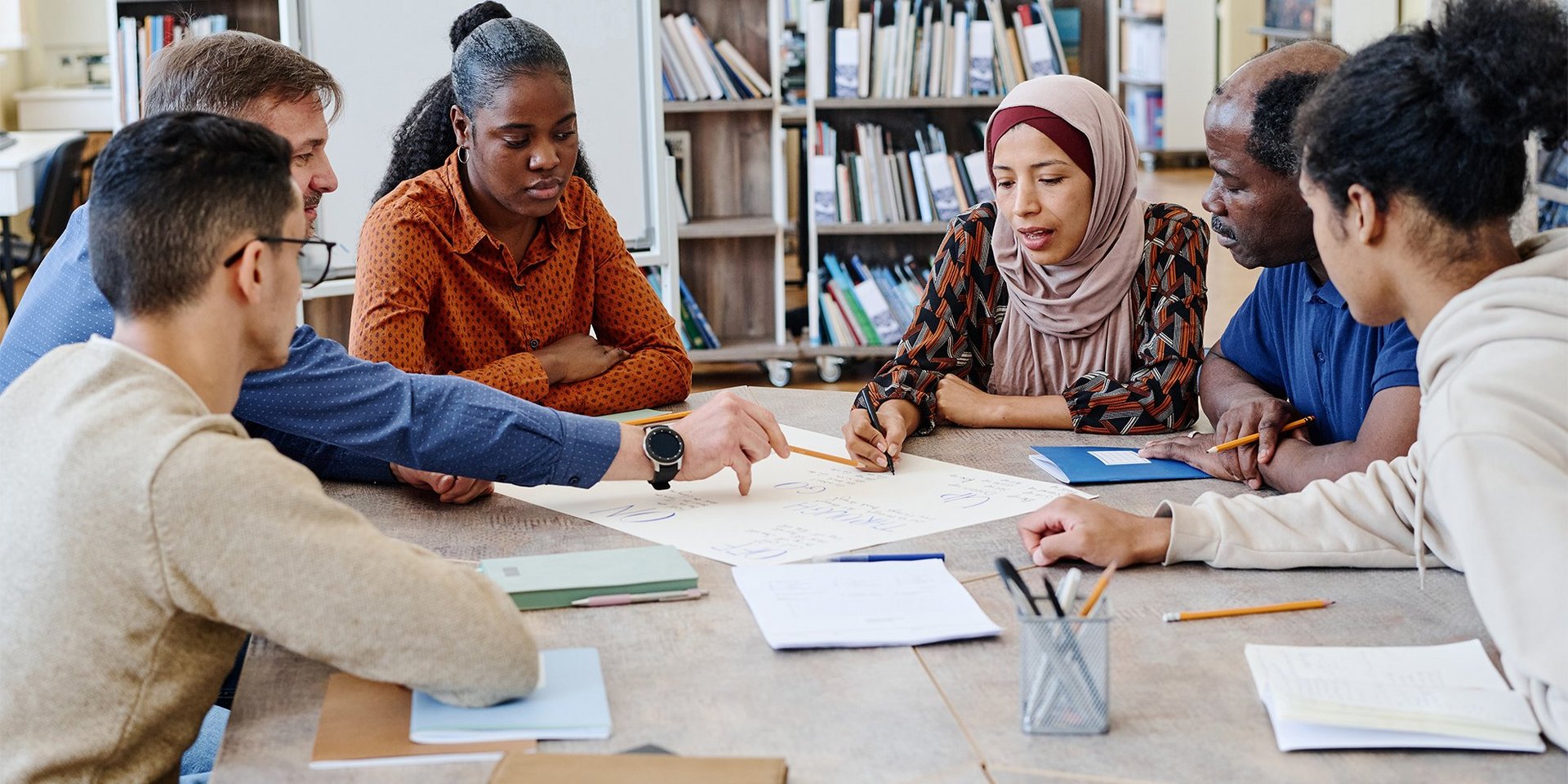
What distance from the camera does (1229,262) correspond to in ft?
25.7

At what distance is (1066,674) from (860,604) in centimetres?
31

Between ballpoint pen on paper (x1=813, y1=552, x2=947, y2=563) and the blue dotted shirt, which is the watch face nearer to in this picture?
the blue dotted shirt

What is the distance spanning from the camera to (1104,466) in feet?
6.25

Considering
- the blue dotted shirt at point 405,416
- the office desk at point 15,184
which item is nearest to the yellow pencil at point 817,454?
the blue dotted shirt at point 405,416

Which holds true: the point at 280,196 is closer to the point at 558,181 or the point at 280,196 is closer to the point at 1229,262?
the point at 558,181

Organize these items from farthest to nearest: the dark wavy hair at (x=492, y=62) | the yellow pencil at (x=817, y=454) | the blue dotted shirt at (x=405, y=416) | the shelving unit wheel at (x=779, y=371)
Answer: the shelving unit wheel at (x=779, y=371) < the dark wavy hair at (x=492, y=62) < the yellow pencil at (x=817, y=454) < the blue dotted shirt at (x=405, y=416)

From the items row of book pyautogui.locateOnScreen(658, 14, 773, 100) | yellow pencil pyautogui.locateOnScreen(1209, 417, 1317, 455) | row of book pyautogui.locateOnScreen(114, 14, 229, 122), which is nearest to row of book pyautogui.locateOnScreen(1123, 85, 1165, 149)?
row of book pyautogui.locateOnScreen(658, 14, 773, 100)

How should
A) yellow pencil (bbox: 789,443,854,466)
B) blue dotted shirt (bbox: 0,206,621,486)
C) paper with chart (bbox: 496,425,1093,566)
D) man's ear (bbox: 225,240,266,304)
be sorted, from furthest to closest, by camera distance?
yellow pencil (bbox: 789,443,854,466)
blue dotted shirt (bbox: 0,206,621,486)
paper with chart (bbox: 496,425,1093,566)
man's ear (bbox: 225,240,266,304)

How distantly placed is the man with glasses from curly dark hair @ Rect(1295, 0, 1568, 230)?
2.82 feet

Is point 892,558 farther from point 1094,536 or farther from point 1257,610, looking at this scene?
point 1257,610

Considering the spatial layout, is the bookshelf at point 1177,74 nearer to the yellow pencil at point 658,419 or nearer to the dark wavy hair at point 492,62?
the dark wavy hair at point 492,62

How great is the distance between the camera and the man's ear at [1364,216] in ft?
4.23

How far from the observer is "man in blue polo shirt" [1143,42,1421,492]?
181 centimetres

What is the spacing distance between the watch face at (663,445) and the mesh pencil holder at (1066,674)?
2.52ft
